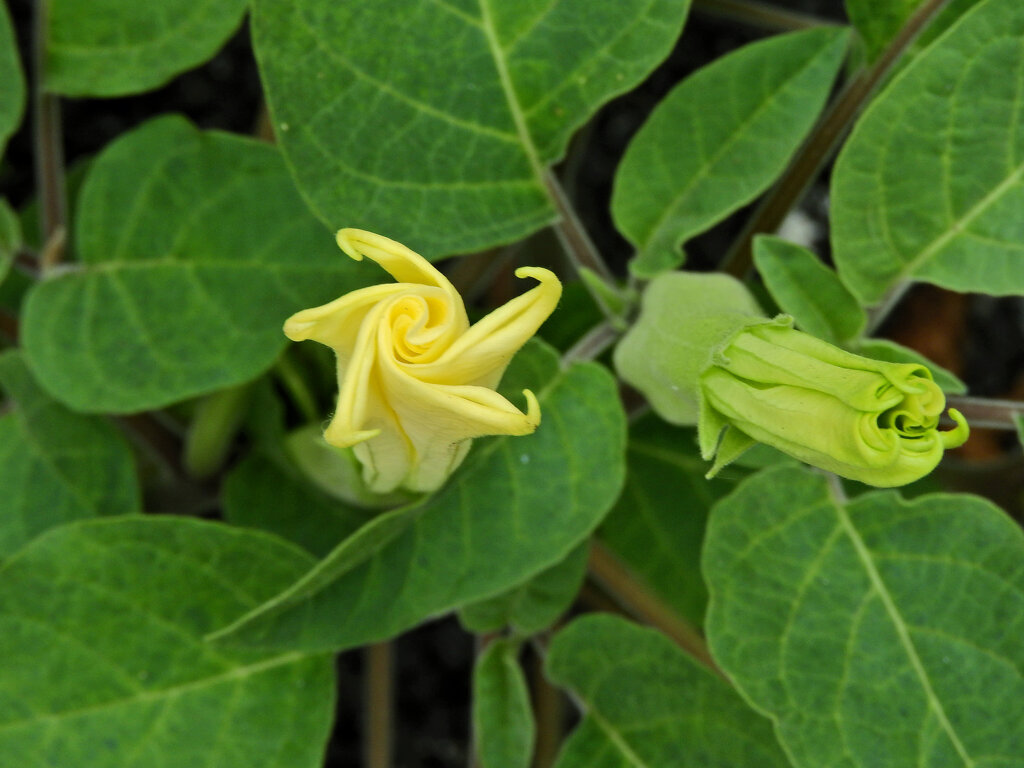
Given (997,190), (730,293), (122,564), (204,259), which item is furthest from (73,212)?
(997,190)

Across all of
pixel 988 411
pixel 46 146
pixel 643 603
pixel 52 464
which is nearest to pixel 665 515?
pixel 643 603

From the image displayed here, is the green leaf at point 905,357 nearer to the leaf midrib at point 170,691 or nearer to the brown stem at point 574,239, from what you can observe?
the brown stem at point 574,239

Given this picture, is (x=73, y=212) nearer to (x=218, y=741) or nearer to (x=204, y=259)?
(x=204, y=259)

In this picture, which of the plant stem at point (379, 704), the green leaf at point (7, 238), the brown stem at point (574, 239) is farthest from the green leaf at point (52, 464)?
the brown stem at point (574, 239)

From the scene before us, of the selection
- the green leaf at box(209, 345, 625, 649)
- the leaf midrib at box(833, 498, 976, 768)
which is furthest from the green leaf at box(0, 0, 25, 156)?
the leaf midrib at box(833, 498, 976, 768)

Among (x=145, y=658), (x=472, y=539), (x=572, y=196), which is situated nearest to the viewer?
(x=472, y=539)

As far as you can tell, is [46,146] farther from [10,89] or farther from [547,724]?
[547,724]
